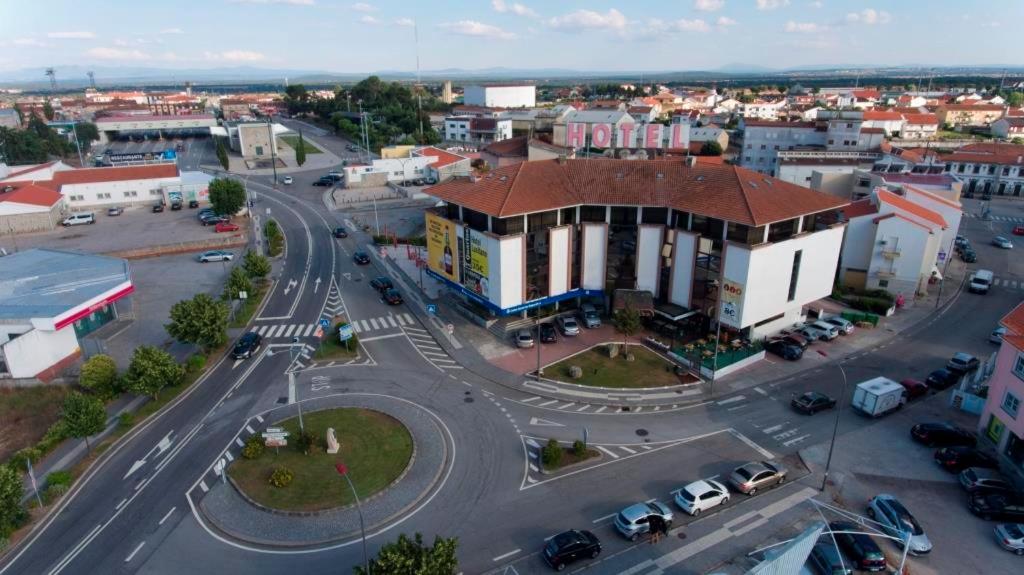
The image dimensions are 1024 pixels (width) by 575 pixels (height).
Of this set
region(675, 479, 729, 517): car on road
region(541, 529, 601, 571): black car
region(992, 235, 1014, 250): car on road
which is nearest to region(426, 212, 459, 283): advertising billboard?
region(675, 479, 729, 517): car on road

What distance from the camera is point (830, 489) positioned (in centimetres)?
3397

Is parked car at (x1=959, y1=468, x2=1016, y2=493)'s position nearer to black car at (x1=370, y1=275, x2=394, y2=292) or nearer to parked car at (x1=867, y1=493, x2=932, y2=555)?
parked car at (x1=867, y1=493, x2=932, y2=555)

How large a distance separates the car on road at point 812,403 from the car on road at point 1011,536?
12471 mm

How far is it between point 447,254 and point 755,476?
1395 inches

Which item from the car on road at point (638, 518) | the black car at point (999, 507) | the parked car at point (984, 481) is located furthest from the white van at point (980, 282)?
the car on road at point (638, 518)

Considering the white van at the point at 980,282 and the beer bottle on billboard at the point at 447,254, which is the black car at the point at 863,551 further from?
the white van at the point at 980,282

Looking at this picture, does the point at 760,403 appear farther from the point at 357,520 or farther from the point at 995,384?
the point at 357,520

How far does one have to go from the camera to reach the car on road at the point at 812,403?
4162cm

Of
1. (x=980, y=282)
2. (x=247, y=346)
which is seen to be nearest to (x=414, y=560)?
(x=247, y=346)

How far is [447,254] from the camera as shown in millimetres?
58469

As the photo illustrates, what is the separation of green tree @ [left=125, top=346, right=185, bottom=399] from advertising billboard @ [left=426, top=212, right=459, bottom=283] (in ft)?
84.2

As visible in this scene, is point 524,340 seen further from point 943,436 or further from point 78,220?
point 78,220

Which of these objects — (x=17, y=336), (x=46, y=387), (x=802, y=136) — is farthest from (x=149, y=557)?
(x=802, y=136)

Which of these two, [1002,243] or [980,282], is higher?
[1002,243]
